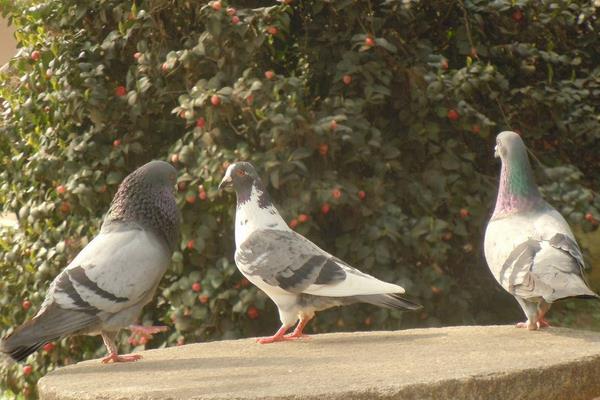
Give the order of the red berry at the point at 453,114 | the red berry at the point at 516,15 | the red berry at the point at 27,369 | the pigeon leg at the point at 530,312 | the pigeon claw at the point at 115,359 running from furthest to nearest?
the red berry at the point at 516,15 < the red berry at the point at 27,369 < the red berry at the point at 453,114 < the pigeon leg at the point at 530,312 < the pigeon claw at the point at 115,359

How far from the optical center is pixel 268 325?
16.6ft

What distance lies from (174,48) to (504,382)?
299cm

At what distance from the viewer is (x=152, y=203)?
378 centimetres

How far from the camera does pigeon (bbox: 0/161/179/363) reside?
3478 millimetres

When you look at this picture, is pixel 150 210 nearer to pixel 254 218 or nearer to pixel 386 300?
pixel 254 218

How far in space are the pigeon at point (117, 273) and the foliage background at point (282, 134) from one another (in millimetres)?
921

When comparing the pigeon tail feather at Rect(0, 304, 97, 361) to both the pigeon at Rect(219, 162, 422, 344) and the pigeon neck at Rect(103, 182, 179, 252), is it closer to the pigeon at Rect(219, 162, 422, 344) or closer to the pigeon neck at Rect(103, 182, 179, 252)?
the pigeon neck at Rect(103, 182, 179, 252)

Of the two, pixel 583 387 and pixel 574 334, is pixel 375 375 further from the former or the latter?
pixel 574 334

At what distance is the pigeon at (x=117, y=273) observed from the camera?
3.48m

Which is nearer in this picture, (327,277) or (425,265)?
(327,277)

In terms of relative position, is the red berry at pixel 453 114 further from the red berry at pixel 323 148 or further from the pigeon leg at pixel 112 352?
the pigeon leg at pixel 112 352

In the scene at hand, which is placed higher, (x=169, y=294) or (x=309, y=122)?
(x=309, y=122)

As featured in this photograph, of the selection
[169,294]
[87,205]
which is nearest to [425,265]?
[169,294]

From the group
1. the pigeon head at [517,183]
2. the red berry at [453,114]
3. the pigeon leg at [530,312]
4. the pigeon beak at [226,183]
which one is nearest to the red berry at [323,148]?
the red berry at [453,114]
